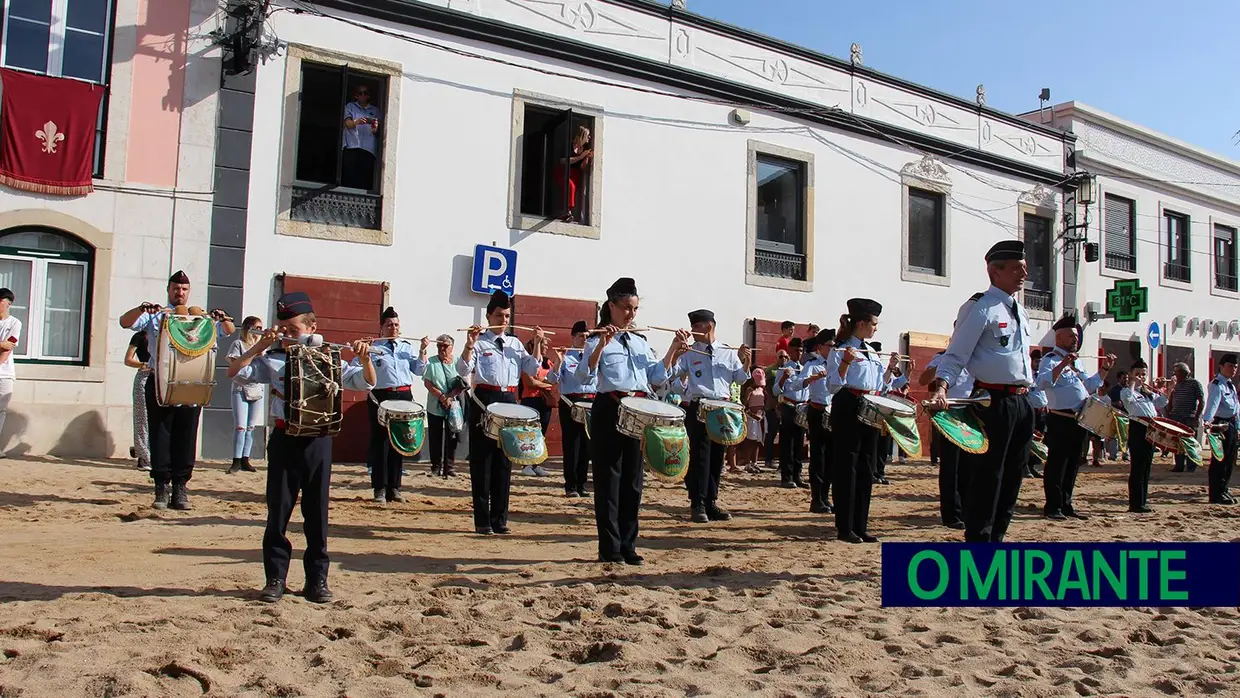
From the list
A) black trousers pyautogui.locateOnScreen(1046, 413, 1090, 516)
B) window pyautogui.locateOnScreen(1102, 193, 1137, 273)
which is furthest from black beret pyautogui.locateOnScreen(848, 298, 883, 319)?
window pyautogui.locateOnScreen(1102, 193, 1137, 273)

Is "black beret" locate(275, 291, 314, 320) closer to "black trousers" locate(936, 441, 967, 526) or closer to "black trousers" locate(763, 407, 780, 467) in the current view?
"black trousers" locate(936, 441, 967, 526)

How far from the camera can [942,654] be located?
4.49m

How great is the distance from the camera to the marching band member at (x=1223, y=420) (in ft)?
37.1

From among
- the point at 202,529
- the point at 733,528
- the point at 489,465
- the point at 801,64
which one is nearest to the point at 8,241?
the point at 202,529

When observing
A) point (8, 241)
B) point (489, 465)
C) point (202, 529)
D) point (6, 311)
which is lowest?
point (202, 529)

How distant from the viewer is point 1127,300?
23047 millimetres

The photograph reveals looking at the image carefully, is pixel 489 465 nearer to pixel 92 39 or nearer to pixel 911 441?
pixel 911 441

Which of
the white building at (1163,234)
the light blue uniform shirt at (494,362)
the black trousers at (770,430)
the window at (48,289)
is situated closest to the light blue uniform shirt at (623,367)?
the light blue uniform shirt at (494,362)

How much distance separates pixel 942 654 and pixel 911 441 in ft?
10.3

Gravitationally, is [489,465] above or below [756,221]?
below

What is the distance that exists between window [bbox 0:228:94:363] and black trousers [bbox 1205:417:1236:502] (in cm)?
1309

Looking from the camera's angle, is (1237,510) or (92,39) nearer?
(1237,510)

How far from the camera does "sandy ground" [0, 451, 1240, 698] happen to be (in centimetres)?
409

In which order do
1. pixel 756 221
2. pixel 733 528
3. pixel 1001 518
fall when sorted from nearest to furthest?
pixel 1001 518 → pixel 733 528 → pixel 756 221
